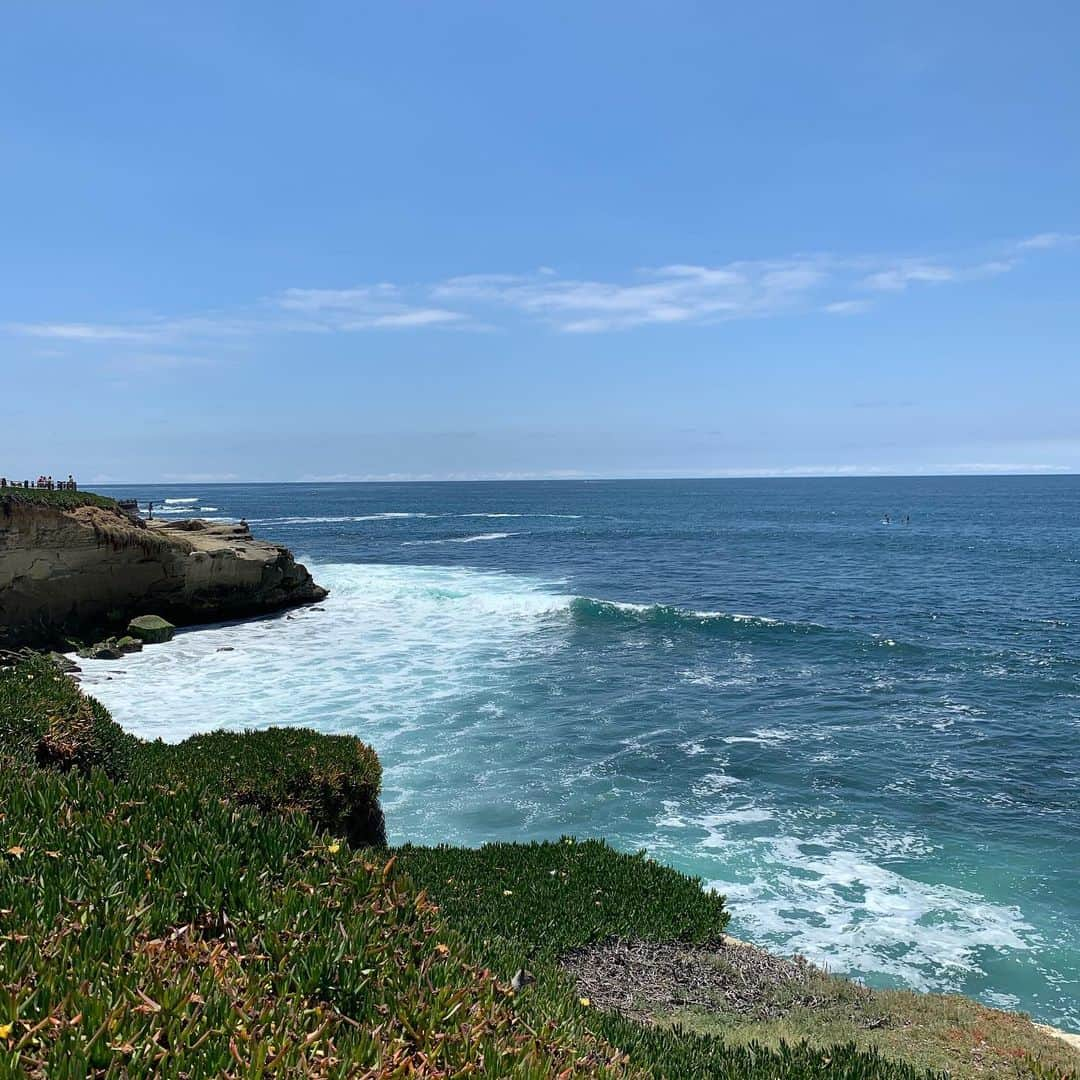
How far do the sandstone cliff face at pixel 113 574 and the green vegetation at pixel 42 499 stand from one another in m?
0.16

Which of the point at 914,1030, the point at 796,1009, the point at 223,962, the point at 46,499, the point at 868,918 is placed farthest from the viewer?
the point at 46,499

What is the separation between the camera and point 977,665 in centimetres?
3509

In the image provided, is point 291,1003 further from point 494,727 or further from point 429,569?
point 429,569

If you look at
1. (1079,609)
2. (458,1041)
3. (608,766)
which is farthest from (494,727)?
(1079,609)

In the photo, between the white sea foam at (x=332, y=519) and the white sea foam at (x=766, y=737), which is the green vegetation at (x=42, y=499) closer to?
the white sea foam at (x=766, y=737)

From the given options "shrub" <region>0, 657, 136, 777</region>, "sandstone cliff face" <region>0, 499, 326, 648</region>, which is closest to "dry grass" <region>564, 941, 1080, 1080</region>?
"shrub" <region>0, 657, 136, 777</region>

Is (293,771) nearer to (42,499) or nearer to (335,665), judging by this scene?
(335,665)

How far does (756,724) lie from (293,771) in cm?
1837

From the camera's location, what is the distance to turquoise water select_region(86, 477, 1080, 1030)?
16.3m

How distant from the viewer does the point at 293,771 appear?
1398 centimetres

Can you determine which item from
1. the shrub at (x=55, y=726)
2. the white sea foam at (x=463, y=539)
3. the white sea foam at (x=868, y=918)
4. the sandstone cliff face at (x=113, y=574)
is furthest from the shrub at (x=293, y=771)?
the white sea foam at (x=463, y=539)

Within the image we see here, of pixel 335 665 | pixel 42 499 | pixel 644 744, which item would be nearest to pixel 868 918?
pixel 644 744

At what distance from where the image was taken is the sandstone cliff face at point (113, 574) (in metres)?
37.8

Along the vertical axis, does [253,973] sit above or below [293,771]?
above
